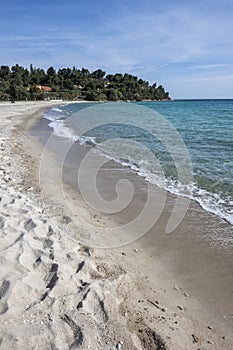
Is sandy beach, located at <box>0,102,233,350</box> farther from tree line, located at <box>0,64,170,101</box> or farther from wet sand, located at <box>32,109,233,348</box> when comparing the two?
tree line, located at <box>0,64,170,101</box>

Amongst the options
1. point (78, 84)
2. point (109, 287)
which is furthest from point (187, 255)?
point (78, 84)

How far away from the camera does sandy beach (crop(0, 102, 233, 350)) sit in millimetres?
2943

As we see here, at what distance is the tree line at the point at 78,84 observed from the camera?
12824cm

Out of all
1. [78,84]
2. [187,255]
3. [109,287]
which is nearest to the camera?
[109,287]

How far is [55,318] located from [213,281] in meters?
2.18

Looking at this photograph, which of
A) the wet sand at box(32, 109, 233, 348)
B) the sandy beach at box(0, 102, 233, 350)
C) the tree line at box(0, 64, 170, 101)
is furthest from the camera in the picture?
the tree line at box(0, 64, 170, 101)

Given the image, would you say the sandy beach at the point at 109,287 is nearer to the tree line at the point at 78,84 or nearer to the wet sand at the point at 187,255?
the wet sand at the point at 187,255

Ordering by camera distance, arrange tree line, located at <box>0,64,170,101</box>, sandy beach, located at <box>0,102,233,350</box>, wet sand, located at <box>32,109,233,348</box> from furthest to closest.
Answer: tree line, located at <box>0,64,170,101</box> < wet sand, located at <box>32,109,233,348</box> < sandy beach, located at <box>0,102,233,350</box>

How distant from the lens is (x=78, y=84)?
16500cm

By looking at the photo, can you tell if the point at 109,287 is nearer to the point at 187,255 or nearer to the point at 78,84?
the point at 187,255

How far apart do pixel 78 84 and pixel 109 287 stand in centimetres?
17068

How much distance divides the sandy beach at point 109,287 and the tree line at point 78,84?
10200 centimetres

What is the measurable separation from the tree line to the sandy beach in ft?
335

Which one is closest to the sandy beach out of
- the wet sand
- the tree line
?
the wet sand
